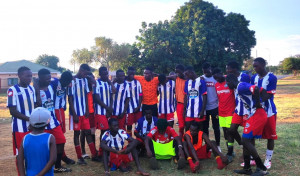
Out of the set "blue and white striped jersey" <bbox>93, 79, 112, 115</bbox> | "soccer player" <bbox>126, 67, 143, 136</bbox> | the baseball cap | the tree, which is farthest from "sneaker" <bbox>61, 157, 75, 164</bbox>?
the tree

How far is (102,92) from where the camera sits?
638 cm

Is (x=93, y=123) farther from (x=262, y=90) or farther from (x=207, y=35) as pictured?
(x=207, y=35)

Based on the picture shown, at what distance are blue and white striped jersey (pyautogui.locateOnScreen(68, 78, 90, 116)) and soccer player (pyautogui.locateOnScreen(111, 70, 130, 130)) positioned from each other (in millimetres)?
915

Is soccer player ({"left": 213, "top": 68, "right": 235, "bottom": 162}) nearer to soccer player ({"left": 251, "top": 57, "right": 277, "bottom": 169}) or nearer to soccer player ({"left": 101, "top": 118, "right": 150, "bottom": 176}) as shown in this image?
soccer player ({"left": 251, "top": 57, "right": 277, "bottom": 169})

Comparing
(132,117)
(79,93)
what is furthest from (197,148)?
(79,93)

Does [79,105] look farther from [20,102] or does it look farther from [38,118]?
[38,118]

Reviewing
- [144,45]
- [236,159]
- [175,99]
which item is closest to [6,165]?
[175,99]

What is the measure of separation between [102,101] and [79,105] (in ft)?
1.91

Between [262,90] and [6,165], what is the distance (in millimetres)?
5882

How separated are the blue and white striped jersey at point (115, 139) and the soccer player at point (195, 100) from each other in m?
1.74

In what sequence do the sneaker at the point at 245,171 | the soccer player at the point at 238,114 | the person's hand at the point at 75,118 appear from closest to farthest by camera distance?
the sneaker at the point at 245,171 < the soccer player at the point at 238,114 < the person's hand at the point at 75,118

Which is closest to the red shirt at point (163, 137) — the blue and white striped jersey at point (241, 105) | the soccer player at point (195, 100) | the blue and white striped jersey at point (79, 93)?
the soccer player at point (195, 100)

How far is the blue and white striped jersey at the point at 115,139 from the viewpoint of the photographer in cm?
566

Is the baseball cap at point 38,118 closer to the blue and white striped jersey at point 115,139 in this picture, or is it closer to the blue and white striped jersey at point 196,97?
the blue and white striped jersey at point 115,139
